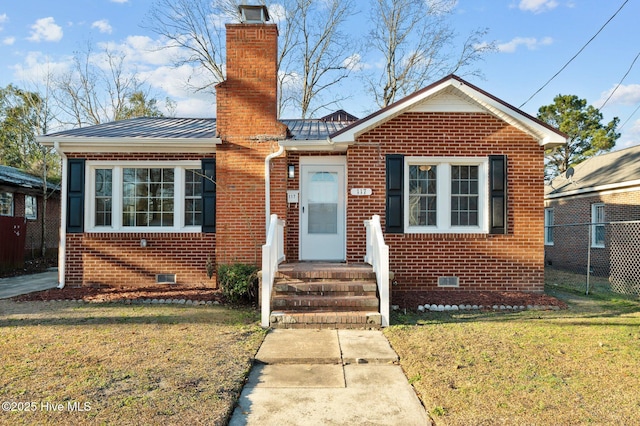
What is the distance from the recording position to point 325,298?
23.5 ft

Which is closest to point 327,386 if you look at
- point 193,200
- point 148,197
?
point 193,200

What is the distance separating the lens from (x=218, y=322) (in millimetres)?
6953

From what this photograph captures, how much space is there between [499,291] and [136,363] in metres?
6.90

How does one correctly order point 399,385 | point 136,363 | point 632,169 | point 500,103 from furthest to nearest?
1. point 632,169
2. point 500,103
3. point 136,363
4. point 399,385

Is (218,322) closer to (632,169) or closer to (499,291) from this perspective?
(499,291)

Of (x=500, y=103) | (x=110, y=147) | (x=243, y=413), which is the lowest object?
(x=243, y=413)

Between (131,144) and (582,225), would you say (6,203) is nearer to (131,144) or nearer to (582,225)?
(131,144)

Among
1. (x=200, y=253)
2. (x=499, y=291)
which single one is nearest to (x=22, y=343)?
(x=200, y=253)

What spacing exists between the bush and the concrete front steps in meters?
0.62

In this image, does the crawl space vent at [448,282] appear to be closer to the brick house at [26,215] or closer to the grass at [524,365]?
the grass at [524,365]

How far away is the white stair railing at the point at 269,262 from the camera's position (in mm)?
6730

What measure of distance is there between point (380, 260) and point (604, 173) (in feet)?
46.5

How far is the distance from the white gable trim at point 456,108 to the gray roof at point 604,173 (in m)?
7.74

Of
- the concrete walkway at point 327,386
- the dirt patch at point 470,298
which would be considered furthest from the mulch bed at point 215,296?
the concrete walkway at point 327,386
